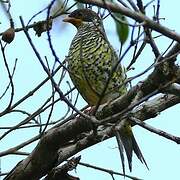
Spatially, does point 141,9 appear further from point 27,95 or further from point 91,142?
point 27,95

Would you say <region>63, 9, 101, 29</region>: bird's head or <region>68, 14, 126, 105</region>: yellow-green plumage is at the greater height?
<region>63, 9, 101, 29</region>: bird's head

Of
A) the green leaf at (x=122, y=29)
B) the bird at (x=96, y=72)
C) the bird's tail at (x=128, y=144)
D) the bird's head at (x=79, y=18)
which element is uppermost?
the bird's head at (x=79, y=18)

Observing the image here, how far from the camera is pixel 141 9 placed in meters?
2.69

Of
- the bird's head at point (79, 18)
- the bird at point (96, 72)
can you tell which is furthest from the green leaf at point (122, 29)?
the bird's head at point (79, 18)

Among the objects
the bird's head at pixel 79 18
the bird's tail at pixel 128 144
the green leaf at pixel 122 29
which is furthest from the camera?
the bird's head at pixel 79 18

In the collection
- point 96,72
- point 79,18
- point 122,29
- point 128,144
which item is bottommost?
point 122,29

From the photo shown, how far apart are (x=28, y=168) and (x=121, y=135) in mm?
Result: 973

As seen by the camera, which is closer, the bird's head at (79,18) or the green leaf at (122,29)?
the green leaf at (122,29)

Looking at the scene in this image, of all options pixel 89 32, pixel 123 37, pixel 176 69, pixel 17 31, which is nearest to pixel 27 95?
pixel 17 31

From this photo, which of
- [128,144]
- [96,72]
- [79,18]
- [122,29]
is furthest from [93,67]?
[122,29]

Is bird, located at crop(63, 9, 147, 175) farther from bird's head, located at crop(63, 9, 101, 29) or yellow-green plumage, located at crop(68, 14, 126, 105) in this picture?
bird's head, located at crop(63, 9, 101, 29)

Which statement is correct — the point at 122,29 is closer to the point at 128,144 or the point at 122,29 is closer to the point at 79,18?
the point at 128,144

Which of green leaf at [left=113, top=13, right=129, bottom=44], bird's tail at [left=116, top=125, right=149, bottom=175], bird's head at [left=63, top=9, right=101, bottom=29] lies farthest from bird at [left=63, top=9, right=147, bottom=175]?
green leaf at [left=113, top=13, right=129, bottom=44]

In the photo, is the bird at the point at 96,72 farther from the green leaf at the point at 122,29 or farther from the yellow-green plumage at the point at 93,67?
the green leaf at the point at 122,29
